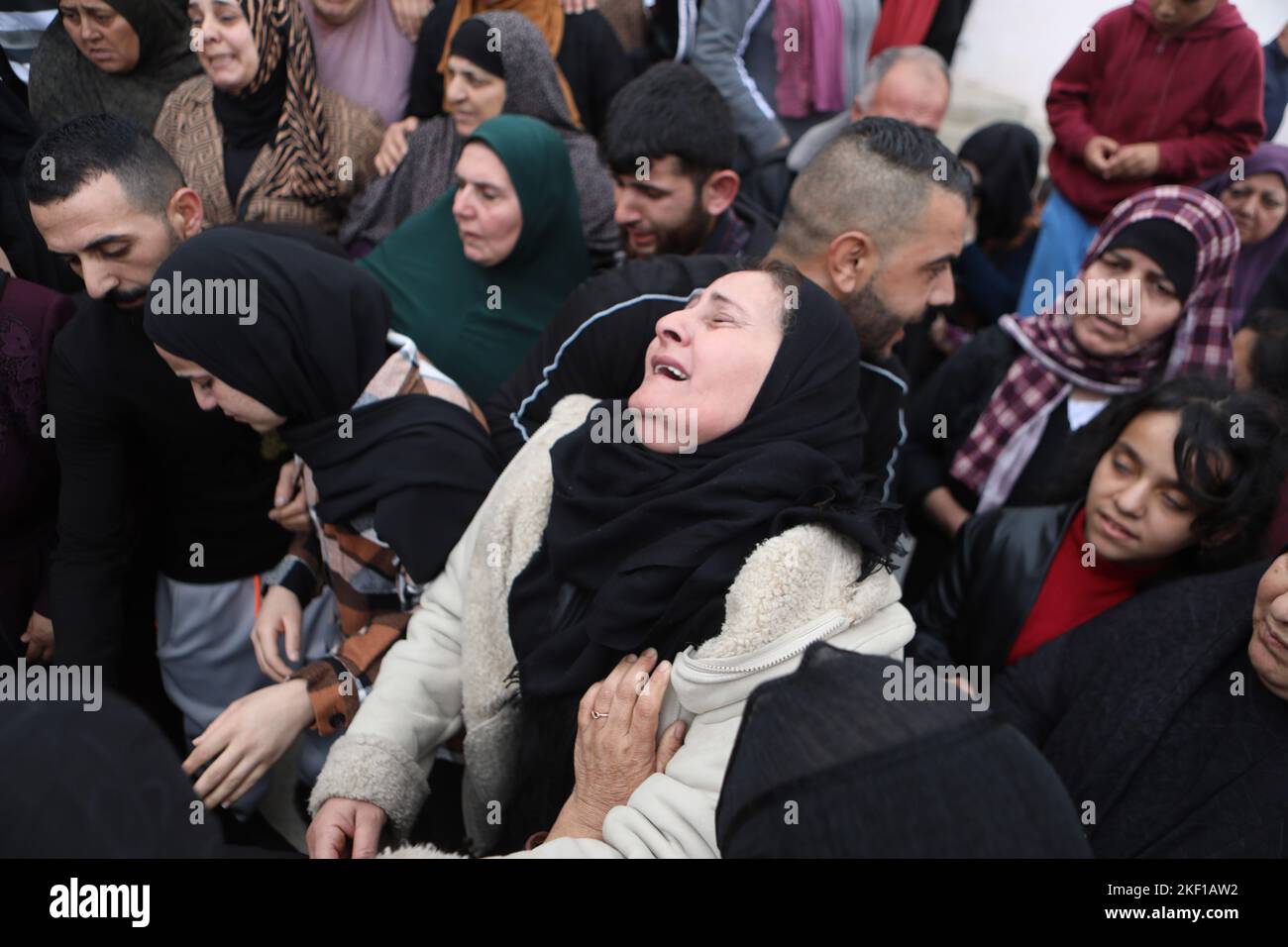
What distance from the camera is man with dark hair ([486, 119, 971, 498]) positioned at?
1.97 meters

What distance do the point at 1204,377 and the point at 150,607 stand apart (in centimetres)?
255

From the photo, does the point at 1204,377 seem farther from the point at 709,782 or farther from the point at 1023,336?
the point at 709,782

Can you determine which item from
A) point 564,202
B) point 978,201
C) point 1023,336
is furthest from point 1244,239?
point 564,202

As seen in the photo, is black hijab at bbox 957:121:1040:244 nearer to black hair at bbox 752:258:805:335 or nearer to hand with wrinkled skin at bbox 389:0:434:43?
hand with wrinkled skin at bbox 389:0:434:43

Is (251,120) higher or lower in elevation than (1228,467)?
higher

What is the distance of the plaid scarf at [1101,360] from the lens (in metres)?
2.47

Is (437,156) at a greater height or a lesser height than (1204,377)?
greater

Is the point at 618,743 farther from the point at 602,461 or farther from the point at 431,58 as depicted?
the point at 431,58

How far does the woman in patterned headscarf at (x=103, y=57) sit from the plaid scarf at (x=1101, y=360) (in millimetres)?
2622

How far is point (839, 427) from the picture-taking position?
1.42 metres

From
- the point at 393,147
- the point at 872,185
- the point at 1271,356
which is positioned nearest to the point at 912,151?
the point at 872,185

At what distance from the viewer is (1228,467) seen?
1844mm

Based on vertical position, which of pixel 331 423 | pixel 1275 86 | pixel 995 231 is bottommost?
pixel 331 423

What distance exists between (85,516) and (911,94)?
2961 millimetres
